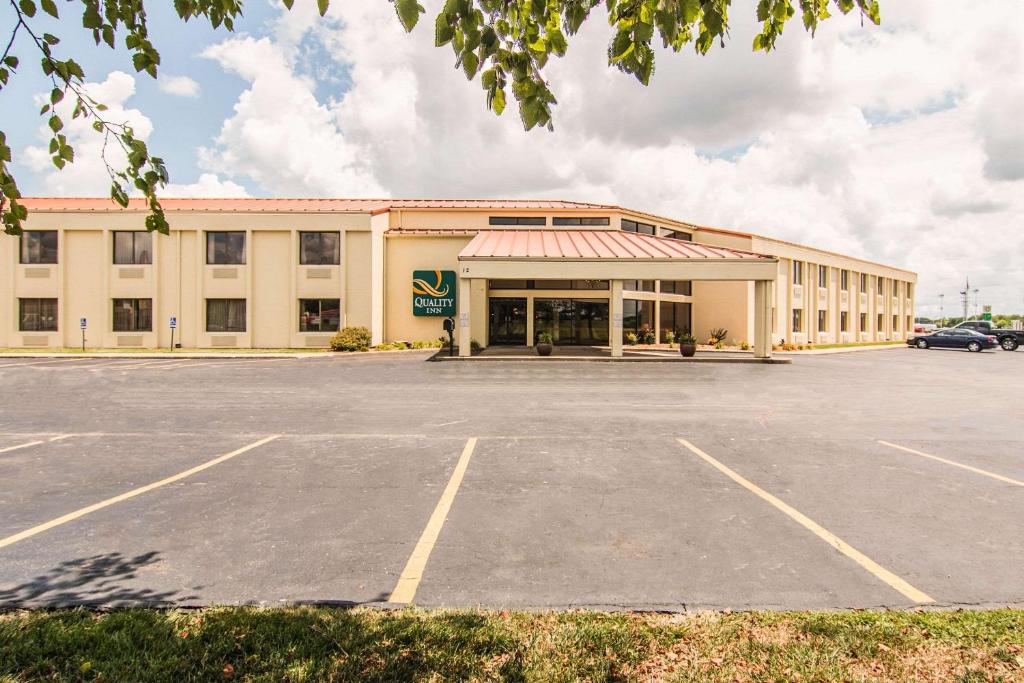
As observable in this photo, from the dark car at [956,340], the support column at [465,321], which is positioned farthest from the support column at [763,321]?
the dark car at [956,340]

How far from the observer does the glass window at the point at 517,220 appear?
32.5 m

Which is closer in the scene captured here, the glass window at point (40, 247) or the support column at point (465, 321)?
the support column at point (465, 321)

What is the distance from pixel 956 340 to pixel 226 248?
48.0 m

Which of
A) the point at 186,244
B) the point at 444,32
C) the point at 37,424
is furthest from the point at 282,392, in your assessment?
the point at 186,244

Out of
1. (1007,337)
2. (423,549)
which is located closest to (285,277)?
(423,549)

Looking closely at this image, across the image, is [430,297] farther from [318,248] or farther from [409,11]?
[409,11]

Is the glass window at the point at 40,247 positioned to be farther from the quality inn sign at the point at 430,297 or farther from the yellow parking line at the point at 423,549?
the yellow parking line at the point at 423,549

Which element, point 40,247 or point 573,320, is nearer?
point 40,247

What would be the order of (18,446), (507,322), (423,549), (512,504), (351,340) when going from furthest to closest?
(507,322), (351,340), (18,446), (512,504), (423,549)

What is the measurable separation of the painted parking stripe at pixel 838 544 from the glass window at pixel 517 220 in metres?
27.9

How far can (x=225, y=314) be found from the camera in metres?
28.4

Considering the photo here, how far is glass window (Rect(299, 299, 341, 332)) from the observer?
28219mm

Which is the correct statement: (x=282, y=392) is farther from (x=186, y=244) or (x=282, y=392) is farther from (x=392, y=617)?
Answer: (x=186, y=244)

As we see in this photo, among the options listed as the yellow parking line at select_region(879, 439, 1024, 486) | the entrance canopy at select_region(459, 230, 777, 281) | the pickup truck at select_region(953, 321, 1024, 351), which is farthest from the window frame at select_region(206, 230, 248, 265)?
the pickup truck at select_region(953, 321, 1024, 351)
